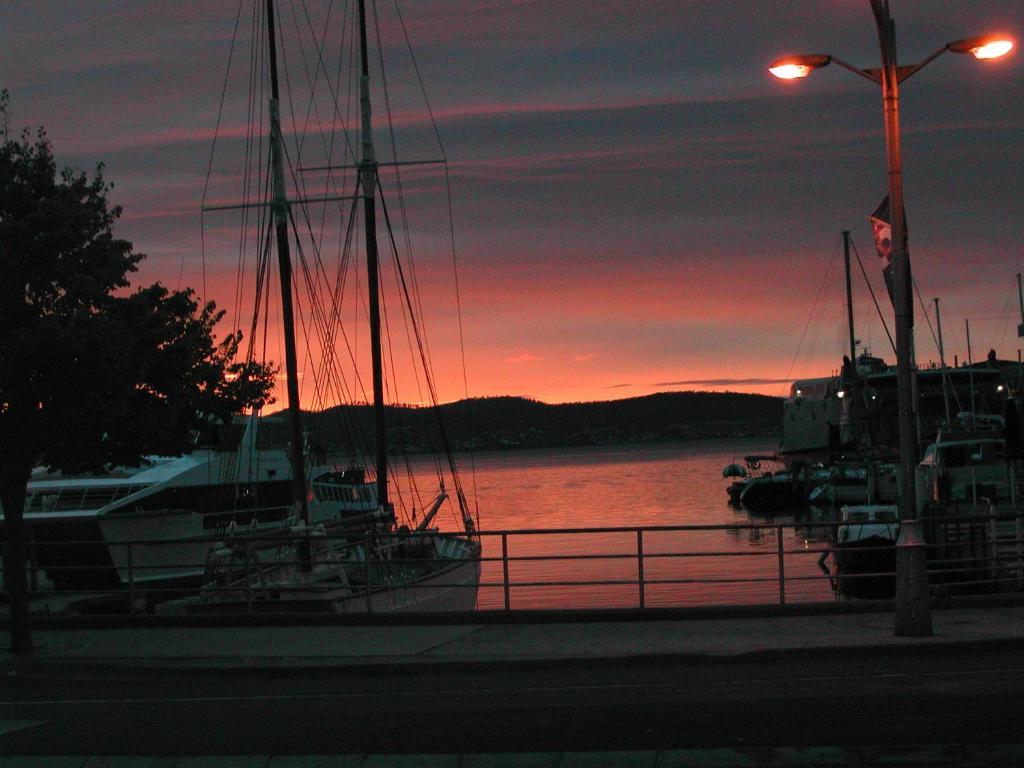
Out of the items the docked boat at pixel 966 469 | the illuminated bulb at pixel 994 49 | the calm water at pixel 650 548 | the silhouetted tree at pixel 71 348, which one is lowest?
the calm water at pixel 650 548

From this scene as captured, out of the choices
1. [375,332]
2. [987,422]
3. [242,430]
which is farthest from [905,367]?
[987,422]

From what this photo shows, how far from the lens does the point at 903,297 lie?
15164 millimetres

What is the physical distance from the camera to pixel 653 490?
453ft

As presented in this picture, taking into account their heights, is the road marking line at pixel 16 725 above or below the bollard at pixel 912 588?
below

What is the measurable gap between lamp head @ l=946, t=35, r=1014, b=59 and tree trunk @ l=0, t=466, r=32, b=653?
1324 centimetres

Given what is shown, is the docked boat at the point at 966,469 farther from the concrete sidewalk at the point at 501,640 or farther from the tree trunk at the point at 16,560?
the tree trunk at the point at 16,560

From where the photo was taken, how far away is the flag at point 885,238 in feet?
50.6

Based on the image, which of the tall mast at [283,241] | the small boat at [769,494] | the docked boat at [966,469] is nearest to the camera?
the tall mast at [283,241]

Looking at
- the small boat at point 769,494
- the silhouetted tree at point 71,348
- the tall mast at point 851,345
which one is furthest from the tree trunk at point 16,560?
the small boat at point 769,494

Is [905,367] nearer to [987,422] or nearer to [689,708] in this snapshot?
[689,708]

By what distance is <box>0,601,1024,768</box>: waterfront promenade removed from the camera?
9.66 meters

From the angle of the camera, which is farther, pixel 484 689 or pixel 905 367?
pixel 905 367

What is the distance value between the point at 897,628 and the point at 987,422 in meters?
38.3

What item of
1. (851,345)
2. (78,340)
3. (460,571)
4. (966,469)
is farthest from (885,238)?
(851,345)
